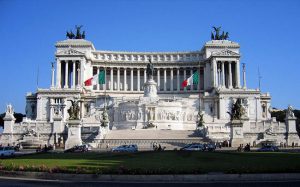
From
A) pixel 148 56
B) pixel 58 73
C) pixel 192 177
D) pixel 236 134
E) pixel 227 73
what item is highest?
pixel 148 56

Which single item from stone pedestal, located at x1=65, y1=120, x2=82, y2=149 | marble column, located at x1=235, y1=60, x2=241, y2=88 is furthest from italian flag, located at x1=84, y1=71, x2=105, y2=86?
marble column, located at x1=235, y1=60, x2=241, y2=88

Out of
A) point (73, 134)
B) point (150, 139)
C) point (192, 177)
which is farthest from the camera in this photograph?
point (150, 139)

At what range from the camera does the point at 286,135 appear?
64.4 meters

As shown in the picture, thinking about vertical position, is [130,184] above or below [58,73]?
below

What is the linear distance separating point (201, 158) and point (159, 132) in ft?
120

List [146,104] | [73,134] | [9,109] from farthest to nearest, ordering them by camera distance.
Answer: [146,104] → [9,109] → [73,134]

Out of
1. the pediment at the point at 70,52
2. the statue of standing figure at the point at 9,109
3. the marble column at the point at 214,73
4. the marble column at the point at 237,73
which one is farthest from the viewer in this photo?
the pediment at the point at 70,52

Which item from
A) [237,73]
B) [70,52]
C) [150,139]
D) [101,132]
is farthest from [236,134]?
[70,52]

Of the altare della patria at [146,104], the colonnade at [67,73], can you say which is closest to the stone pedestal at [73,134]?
the altare della patria at [146,104]

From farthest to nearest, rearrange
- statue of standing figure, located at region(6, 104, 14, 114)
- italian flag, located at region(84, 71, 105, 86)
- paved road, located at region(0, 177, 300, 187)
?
italian flag, located at region(84, 71, 105, 86) < statue of standing figure, located at region(6, 104, 14, 114) < paved road, located at region(0, 177, 300, 187)

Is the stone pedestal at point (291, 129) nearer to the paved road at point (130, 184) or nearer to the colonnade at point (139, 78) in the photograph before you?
the paved road at point (130, 184)

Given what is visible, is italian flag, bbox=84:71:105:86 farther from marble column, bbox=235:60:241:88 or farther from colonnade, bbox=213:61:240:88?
marble column, bbox=235:60:241:88

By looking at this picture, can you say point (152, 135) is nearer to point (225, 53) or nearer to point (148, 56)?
point (225, 53)

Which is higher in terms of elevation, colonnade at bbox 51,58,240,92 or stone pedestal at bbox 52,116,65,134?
colonnade at bbox 51,58,240,92
